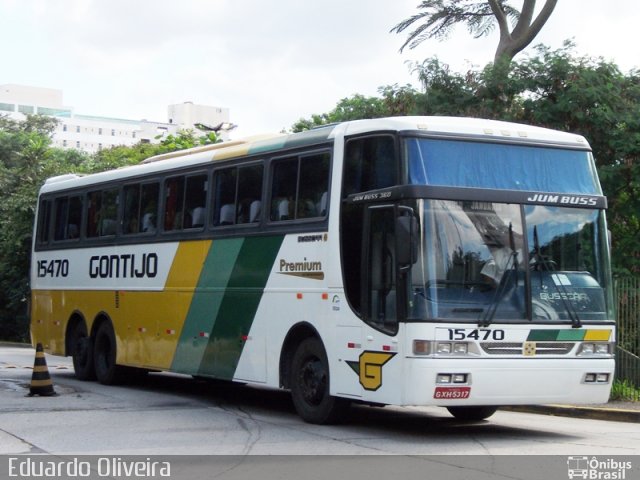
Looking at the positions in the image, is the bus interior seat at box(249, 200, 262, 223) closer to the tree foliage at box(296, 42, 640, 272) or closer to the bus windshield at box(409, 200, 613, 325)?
the bus windshield at box(409, 200, 613, 325)

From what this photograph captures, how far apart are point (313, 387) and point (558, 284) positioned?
3.23 m

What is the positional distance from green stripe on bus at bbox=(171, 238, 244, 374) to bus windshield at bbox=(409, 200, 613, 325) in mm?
3997

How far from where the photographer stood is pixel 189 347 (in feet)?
54.1

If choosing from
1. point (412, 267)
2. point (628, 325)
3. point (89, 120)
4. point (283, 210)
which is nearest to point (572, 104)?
point (628, 325)

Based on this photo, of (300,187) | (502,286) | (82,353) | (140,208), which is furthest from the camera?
(82,353)

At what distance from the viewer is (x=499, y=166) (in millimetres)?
12398

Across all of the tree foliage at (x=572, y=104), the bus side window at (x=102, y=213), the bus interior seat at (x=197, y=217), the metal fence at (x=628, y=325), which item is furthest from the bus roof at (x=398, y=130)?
the tree foliage at (x=572, y=104)

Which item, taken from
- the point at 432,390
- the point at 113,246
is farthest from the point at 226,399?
the point at 432,390

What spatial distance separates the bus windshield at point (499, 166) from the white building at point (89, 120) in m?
156

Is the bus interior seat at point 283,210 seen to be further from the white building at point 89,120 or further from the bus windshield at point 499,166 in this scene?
the white building at point 89,120

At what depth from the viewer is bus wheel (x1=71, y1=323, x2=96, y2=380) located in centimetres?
1991

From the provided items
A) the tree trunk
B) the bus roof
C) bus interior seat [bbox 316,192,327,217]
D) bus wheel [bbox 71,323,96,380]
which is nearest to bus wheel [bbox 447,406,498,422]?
bus interior seat [bbox 316,192,327,217]

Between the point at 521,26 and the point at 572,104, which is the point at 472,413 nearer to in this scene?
the point at 572,104

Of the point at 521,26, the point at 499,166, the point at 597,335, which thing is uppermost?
the point at 521,26
